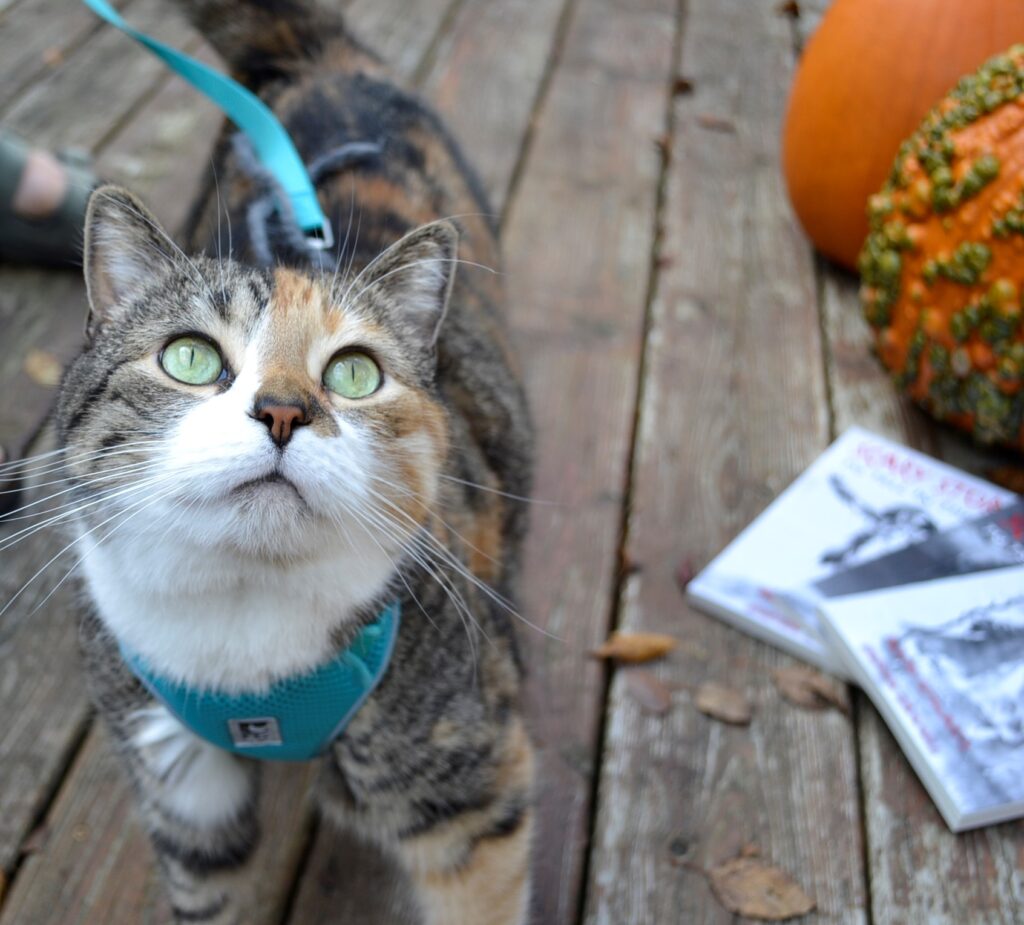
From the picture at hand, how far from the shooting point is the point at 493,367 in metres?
1.77

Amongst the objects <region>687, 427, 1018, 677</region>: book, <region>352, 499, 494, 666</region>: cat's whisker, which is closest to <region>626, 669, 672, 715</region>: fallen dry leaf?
<region>687, 427, 1018, 677</region>: book

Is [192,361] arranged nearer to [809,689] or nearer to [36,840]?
[36,840]

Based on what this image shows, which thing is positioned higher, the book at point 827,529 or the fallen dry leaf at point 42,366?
the book at point 827,529

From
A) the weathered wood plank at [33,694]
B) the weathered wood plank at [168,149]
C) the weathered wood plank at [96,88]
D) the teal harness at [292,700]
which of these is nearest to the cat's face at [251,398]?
the teal harness at [292,700]

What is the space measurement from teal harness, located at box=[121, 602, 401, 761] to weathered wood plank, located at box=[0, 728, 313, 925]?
0.36m

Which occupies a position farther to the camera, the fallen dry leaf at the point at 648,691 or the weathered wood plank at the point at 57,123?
the weathered wood plank at the point at 57,123

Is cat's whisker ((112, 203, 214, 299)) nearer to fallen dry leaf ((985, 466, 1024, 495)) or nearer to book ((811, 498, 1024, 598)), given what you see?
book ((811, 498, 1024, 598))

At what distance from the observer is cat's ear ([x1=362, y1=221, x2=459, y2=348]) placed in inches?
49.9

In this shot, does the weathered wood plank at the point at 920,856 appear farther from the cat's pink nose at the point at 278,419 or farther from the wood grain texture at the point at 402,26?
the wood grain texture at the point at 402,26

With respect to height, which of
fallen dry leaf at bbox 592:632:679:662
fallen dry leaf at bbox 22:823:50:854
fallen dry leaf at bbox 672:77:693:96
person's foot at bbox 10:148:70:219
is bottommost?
fallen dry leaf at bbox 22:823:50:854

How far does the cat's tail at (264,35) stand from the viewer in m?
1.98

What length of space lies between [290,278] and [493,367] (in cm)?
64

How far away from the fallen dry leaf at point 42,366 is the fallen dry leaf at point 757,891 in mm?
1661

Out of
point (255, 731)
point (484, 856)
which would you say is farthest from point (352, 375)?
point (484, 856)
